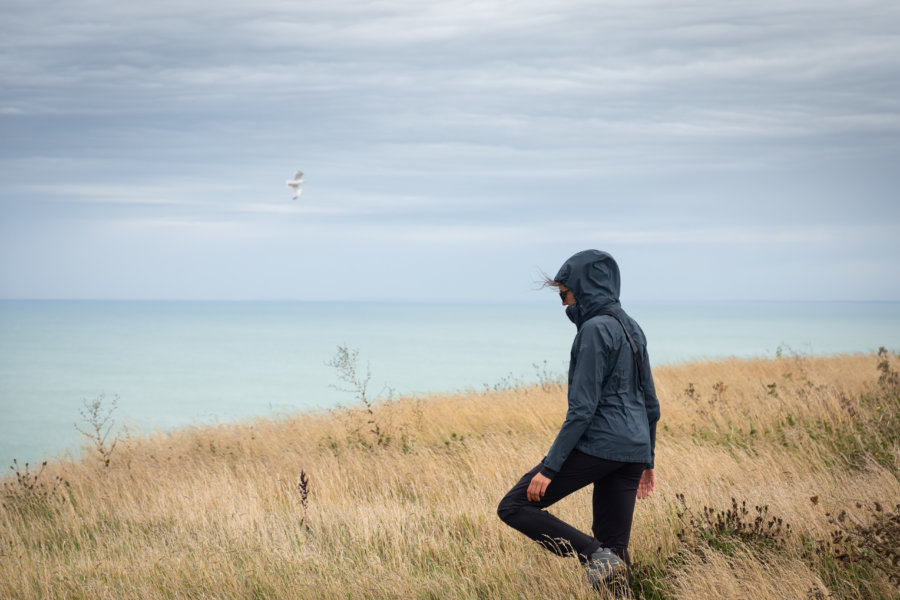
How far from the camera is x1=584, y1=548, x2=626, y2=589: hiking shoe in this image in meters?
4.14

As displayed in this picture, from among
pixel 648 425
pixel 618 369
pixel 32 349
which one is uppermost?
pixel 32 349

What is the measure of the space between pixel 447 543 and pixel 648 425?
234 cm

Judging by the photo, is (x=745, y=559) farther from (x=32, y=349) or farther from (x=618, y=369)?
(x=32, y=349)

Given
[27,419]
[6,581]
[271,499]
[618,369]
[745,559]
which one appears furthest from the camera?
[27,419]

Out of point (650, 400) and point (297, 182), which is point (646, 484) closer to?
point (650, 400)

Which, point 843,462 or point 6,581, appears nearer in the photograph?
point 6,581

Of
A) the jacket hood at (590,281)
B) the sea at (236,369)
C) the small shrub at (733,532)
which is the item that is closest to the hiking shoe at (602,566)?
the small shrub at (733,532)

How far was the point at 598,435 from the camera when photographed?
13.4 feet

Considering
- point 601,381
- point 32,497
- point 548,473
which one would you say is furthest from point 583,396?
point 32,497

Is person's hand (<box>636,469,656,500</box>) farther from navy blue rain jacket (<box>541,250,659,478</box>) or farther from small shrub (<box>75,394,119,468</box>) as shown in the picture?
small shrub (<box>75,394,119,468</box>)

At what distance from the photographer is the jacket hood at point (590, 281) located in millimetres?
4289

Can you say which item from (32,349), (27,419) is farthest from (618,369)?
(32,349)

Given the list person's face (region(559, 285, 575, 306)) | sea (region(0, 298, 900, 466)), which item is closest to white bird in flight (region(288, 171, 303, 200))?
sea (region(0, 298, 900, 466))

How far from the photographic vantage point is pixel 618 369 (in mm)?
4133
